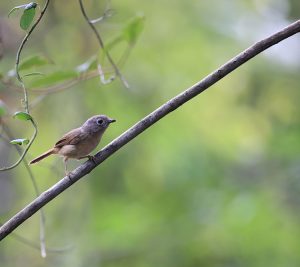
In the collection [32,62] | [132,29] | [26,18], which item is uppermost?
[26,18]

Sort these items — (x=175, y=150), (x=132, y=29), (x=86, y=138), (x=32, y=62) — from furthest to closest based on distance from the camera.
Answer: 1. (x=175, y=150)
2. (x=86, y=138)
3. (x=132, y=29)
4. (x=32, y=62)

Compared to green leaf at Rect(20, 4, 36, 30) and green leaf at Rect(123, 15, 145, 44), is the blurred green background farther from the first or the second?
green leaf at Rect(20, 4, 36, 30)

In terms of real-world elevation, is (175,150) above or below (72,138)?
below

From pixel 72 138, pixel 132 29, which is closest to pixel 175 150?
pixel 72 138

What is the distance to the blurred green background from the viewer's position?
5.03 metres

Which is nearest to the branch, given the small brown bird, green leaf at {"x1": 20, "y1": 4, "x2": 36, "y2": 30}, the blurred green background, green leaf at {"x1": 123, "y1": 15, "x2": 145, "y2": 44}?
green leaf at {"x1": 20, "y1": 4, "x2": 36, "y2": 30}

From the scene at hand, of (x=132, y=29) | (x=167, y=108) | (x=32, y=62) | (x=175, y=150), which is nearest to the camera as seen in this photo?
(x=167, y=108)

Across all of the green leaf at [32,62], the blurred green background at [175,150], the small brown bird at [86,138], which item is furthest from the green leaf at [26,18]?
the blurred green background at [175,150]

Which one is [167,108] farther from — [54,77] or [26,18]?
[54,77]

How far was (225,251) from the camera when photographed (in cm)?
493

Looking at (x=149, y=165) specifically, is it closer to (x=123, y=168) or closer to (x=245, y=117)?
(x=123, y=168)

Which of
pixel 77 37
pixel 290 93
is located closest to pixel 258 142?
pixel 290 93

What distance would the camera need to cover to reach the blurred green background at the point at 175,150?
5.03 m

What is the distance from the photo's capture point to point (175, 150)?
208 inches
